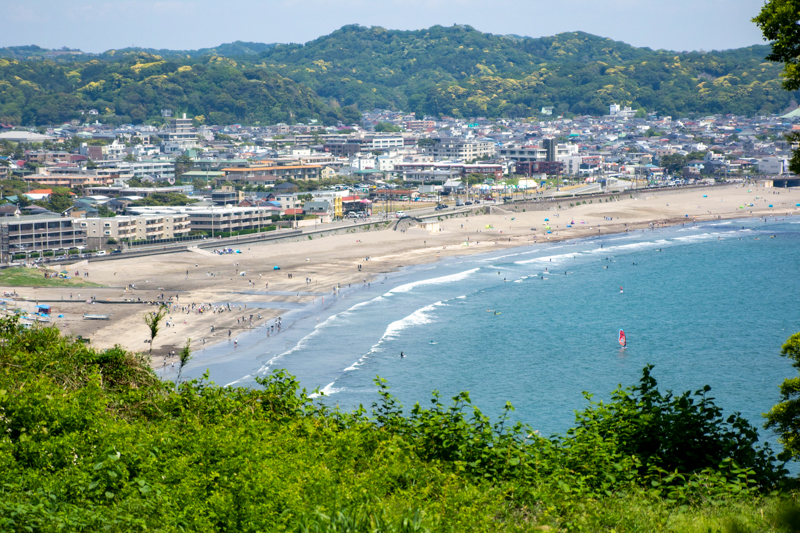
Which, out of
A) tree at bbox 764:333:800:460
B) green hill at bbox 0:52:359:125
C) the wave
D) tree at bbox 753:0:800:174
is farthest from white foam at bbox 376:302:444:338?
green hill at bbox 0:52:359:125

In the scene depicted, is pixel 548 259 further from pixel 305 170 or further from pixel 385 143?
pixel 385 143

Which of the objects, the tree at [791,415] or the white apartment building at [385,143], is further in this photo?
the white apartment building at [385,143]

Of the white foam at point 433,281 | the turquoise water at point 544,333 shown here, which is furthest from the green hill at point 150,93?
the white foam at point 433,281

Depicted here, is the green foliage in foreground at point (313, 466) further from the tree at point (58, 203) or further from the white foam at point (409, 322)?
the tree at point (58, 203)

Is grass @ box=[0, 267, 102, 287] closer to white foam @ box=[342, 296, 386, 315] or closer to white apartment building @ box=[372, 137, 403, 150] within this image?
white foam @ box=[342, 296, 386, 315]

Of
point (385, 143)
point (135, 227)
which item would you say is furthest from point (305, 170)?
point (135, 227)

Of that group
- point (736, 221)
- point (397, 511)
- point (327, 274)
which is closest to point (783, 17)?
point (397, 511)

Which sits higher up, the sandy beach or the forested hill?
the forested hill
